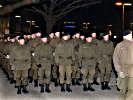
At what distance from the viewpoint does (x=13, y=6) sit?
580 inches

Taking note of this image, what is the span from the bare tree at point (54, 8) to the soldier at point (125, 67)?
2978 centimetres

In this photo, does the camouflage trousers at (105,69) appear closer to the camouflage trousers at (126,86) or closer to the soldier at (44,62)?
the soldier at (44,62)

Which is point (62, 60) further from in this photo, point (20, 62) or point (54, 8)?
point (54, 8)

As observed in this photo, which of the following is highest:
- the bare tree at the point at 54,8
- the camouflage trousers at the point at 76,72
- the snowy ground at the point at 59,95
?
the bare tree at the point at 54,8

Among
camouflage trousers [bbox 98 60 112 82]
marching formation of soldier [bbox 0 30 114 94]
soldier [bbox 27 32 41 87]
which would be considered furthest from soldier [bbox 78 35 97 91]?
soldier [bbox 27 32 41 87]

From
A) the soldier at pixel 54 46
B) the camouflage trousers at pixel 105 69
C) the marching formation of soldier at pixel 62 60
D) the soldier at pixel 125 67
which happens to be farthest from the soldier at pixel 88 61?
the soldier at pixel 125 67

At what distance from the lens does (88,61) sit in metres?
16.1

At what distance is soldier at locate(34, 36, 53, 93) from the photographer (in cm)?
1600

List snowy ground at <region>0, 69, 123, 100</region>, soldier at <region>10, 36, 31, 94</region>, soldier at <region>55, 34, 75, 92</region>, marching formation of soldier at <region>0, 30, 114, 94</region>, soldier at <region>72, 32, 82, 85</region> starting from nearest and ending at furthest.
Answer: snowy ground at <region>0, 69, 123, 100</region>
soldier at <region>10, 36, 31, 94</region>
marching formation of soldier at <region>0, 30, 114, 94</region>
soldier at <region>55, 34, 75, 92</region>
soldier at <region>72, 32, 82, 85</region>

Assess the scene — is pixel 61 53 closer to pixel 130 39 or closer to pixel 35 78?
pixel 35 78

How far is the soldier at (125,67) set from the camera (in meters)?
11.0

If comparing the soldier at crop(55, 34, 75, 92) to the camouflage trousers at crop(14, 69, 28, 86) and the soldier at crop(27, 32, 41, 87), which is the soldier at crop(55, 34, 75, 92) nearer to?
the camouflage trousers at crop(14, 69, 28, 86)

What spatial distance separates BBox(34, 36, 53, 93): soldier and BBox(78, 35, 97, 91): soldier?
1033 mm

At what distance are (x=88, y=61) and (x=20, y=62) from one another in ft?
7.22
